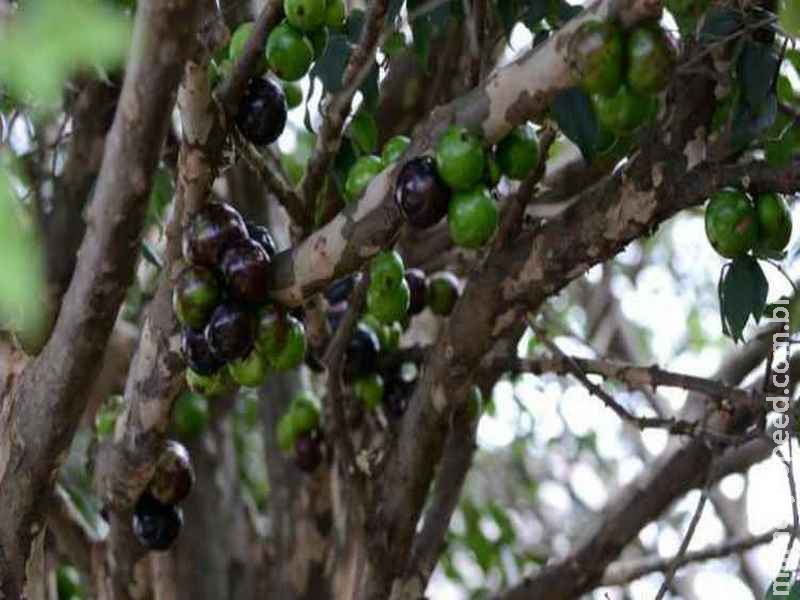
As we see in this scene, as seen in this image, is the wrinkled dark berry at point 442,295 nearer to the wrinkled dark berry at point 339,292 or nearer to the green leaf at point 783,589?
the wrinkled dark berry at point 339,292

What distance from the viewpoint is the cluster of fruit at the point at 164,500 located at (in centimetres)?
162

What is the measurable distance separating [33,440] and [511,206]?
1.91 feet

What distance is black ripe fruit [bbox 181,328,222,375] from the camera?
4.46 feet

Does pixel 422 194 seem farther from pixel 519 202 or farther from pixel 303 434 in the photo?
pixel 303 434

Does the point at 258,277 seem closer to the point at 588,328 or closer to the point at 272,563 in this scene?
the point at 272,563

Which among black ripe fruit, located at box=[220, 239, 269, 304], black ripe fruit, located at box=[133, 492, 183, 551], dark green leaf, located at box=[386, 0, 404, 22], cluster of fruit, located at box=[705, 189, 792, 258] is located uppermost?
dark green leaf, located at box=[386, 0, 404, 22]

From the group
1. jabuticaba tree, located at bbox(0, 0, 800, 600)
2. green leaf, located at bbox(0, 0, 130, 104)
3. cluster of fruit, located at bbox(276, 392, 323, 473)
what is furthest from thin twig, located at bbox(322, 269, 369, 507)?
green leaf, located at bbox(0, 0, 130, 104)

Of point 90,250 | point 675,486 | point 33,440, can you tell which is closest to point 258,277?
point 90,250

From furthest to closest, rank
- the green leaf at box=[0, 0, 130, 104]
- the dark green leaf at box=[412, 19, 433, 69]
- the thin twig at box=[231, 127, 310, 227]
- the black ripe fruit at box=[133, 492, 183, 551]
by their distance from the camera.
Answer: the black ripe fruit at box=[133, 492, 183, 551] < the dark green leaf at box=[412, 19, 433, 69] < the thin twig at box=[231, 127, 310, 227] < the green leaf at box=[0, 0, 130, 104]

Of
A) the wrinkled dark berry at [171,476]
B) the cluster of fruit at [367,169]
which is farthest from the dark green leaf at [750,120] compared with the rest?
the wrinkled dark berry at [171,476]

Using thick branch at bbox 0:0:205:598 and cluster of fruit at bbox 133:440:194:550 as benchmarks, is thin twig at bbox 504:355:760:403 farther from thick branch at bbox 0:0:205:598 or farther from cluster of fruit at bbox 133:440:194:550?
thick branch at bbox 0:0:205:598

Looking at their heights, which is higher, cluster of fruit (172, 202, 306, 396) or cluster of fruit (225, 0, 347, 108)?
cluster of fruit (225, 0, 347, 108)

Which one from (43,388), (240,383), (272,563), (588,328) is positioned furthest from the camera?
(588,328)

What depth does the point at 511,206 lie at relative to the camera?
149cm
